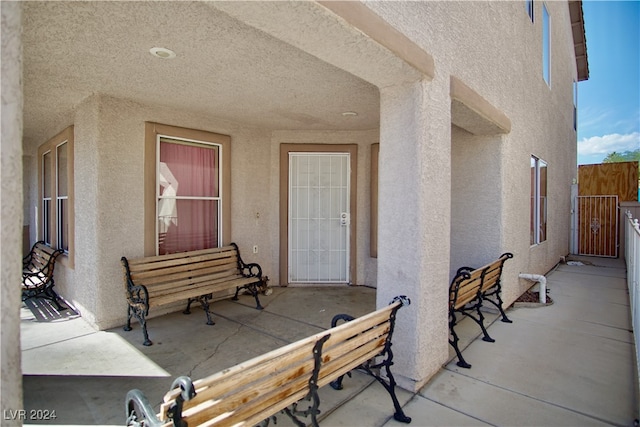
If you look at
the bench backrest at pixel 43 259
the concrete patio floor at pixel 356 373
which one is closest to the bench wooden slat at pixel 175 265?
the concrete patio floor at pixel 356 373

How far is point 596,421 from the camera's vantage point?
249cm

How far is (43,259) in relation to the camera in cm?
Answer: 567

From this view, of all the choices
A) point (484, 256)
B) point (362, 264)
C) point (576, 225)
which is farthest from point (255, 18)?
point (576, 225)

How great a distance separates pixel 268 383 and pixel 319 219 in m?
4.64

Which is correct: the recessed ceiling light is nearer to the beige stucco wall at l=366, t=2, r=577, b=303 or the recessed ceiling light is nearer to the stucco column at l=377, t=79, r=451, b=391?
the beige stucco wall at l=366, t=2, r=577, b=303

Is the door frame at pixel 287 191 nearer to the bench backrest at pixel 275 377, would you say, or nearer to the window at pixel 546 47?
the bench backrest at pixel 275 377

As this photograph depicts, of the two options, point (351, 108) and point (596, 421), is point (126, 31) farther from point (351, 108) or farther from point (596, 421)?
point (596, 421)

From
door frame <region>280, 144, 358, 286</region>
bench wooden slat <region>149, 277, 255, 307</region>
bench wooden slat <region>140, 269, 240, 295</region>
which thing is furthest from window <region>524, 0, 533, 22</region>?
bench wooden slat <region>140, 269, 240, 295</region>

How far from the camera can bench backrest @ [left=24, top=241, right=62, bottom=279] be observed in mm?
5168

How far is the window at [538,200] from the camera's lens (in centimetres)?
639

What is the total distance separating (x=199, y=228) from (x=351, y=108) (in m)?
2.81

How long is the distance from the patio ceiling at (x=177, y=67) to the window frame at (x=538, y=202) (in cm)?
348

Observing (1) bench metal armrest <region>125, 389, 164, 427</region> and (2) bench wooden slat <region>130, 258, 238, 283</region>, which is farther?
(2) bench wooden slat <region>130, 258, 238, 283</region>

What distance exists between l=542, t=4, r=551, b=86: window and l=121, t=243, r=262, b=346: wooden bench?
693 centimetres
